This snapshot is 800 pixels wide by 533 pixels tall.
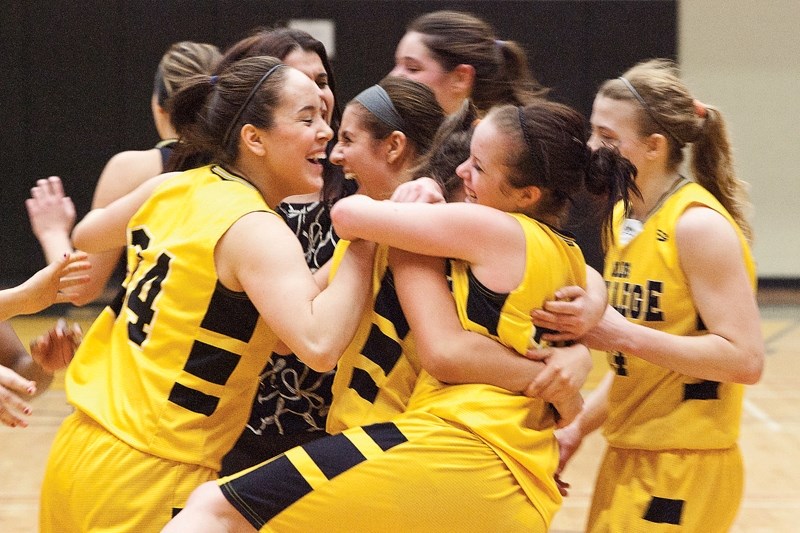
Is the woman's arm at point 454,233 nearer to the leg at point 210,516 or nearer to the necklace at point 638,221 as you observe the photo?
the leg at point 210,516

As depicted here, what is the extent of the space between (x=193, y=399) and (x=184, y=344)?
0.12 m

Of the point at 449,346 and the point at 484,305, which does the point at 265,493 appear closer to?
the point at 449,346

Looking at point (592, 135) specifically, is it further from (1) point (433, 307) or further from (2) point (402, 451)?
(2) point (402, 451)

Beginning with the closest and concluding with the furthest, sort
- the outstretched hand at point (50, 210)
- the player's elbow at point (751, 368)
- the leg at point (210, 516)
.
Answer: the leg at point (210, 516)
the player's elbow at point (751, 368)
the outstretched hand at point (50, 210)

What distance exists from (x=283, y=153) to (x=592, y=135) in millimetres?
905

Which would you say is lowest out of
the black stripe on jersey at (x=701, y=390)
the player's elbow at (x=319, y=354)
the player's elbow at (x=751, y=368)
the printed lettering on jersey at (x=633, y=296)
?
the black stripe on jersey at (x=701, y=390)

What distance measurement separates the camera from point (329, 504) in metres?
1.91

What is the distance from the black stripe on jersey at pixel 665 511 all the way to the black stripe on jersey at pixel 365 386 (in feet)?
2.80

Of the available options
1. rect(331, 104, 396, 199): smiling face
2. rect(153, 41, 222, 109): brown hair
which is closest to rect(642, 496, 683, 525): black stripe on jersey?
rect(331, 104, 396, 199): smiling face

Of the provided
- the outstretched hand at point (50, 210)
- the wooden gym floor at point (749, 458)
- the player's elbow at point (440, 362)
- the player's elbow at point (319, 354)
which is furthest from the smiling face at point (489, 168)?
the wooden gym floor at point (749, 458)

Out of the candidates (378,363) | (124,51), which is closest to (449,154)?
(378,363)

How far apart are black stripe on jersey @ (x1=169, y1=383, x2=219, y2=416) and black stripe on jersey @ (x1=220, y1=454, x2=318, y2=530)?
0.96 ft

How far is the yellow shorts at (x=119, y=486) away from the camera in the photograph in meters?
2.14

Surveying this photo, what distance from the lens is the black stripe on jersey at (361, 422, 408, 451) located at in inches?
77.0
